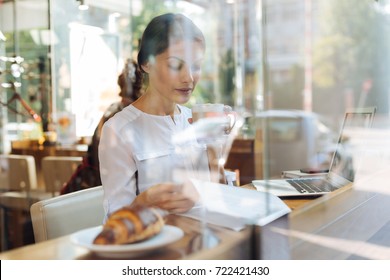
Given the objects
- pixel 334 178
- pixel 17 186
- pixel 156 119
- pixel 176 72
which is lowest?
pixel 17 186

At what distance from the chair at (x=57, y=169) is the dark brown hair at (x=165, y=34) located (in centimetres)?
131

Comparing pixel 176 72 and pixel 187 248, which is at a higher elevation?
pixel 176 72

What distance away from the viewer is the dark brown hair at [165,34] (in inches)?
38.9

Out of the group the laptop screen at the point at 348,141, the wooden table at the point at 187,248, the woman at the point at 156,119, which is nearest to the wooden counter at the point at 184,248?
the wooden table at the point at 187,248

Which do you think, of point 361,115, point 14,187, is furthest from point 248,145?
point 14,187

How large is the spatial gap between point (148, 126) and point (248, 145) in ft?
2.29

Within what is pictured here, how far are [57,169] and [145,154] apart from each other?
1.96 metres

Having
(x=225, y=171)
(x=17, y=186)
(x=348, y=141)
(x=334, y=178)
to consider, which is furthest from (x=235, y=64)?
(x=225, y=171)

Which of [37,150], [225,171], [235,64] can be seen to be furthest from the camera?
[37,150]

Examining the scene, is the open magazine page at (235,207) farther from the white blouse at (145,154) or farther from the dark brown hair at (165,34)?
the dark brown hair at (165,34)

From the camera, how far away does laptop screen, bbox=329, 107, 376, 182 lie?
1.29m

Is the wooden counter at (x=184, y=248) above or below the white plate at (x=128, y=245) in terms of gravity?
below

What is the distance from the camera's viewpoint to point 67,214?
105 cm

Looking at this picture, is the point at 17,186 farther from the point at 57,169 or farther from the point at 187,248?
the point at 187,248
